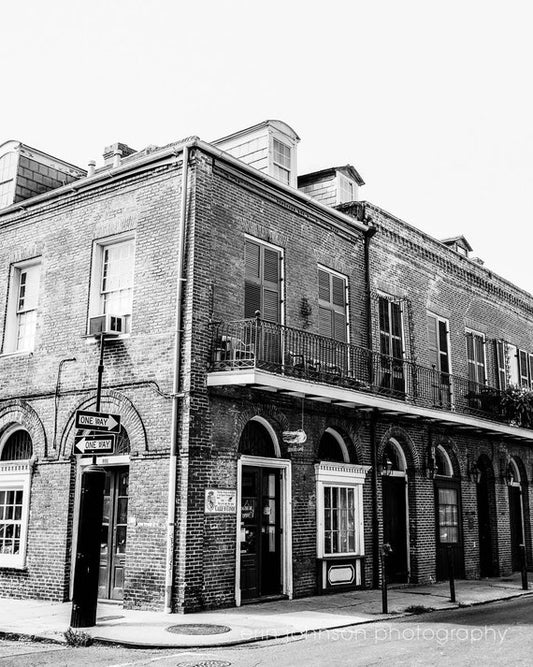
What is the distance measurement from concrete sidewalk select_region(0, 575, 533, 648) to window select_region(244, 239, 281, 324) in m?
5.44

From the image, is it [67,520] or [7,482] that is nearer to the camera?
[67,520]

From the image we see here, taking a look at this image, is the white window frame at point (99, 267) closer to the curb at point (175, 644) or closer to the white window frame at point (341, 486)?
the white window frame at point (341, 486)

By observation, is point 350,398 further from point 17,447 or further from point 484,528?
point 484,528

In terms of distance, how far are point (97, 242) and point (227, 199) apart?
280 centimetres

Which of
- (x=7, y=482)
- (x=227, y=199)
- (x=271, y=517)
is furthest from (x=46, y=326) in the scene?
(x=271, y=517)

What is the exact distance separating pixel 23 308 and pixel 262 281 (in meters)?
5.29

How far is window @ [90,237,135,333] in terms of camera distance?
1448cm

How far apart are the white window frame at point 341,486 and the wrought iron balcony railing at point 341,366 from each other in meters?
1.67

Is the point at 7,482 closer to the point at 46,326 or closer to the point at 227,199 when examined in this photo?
the point at 46,326

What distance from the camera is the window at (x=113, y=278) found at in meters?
14.5

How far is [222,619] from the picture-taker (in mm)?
11477

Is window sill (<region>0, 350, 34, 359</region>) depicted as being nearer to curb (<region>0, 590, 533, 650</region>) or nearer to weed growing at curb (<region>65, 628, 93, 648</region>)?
curb (<region>0, 590, 533, 650</region>)

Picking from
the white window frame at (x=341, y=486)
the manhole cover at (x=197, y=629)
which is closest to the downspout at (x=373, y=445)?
the white window frame at (x=341, y=486)

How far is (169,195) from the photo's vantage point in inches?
553
